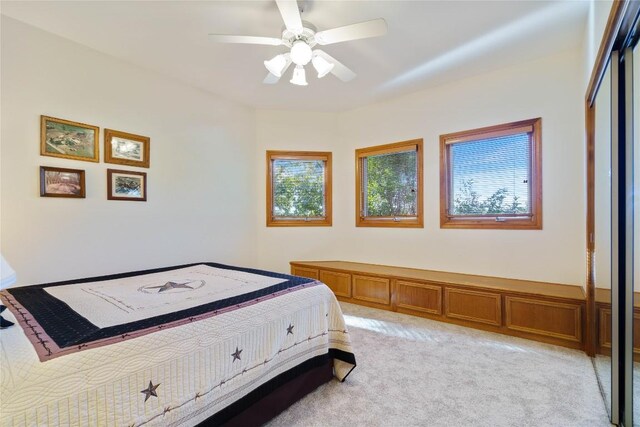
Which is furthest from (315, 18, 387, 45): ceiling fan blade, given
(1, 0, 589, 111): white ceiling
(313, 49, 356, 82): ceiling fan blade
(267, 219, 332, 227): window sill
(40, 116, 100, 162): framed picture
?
(267, 219, 332, 227): window sill

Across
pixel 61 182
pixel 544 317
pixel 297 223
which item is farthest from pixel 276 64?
pixel 544 317

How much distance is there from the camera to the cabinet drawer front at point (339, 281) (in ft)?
12.9

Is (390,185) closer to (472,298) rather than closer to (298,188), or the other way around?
(298,188)

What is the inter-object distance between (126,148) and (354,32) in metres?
2.48

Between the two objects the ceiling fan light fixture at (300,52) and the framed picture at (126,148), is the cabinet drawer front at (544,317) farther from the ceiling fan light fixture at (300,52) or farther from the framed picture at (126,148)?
the framed picture at (126,148)

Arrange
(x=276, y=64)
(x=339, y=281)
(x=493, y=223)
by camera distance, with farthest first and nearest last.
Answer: (x=339, y=281) < (x=493, y=223) < (x=276, y=64)

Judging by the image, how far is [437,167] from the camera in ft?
12.2

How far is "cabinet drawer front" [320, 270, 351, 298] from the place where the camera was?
3.94 meters

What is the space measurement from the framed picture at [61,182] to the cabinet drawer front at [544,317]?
407cm

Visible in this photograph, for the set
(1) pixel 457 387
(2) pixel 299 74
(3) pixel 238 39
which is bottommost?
(1) pixel 457 387

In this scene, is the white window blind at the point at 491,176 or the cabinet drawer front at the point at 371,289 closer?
the white window blind at the point at 491,176

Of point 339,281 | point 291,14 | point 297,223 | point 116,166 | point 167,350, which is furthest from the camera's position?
point 297,223

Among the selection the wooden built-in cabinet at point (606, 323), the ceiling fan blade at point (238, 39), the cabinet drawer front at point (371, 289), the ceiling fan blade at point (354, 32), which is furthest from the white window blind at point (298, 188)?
the wooden built-in cabinet at point (606, 323)

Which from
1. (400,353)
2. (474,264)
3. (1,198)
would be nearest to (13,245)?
(1,198)
